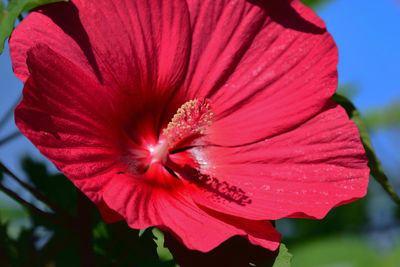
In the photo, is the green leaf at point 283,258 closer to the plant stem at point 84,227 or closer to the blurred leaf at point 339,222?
the plant stem at point 84,227

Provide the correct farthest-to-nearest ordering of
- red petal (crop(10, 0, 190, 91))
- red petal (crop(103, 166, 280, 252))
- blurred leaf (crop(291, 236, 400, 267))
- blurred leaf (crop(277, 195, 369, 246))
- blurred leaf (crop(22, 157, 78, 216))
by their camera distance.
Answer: blurred leaf (crop(277, 195, 369, 246)) < blurred leaf (crop(22, 157, 78, 216)) < red petal (crop(10, 0, 190, 91)) < red petal (crop(103, 166, 280, 252)) < blurred leaf (crop(291, 236, 400, 267))

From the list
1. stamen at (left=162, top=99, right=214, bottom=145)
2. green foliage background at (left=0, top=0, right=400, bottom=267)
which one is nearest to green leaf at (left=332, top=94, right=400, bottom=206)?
green foliage background at (left=0, top=0, right=400, bottom=267)

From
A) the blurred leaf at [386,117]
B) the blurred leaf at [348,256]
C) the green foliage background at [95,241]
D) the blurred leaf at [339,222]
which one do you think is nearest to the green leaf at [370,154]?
the green foliage background at [95,241]

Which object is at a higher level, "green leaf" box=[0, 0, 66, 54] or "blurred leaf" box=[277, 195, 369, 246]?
"green leaf" box=[0, 0, 66, 54]

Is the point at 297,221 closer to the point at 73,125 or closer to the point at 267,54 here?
the point at 267,54

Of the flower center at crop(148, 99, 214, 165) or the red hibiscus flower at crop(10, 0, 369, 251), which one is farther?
the flower center at crop(148, 99, 214, 165)

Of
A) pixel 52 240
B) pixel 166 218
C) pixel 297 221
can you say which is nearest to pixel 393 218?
pixel 297 221

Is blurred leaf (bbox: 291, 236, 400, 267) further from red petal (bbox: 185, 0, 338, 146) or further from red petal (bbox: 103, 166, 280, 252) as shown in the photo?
red petal (bbox: 185, 0, 338, 146)
